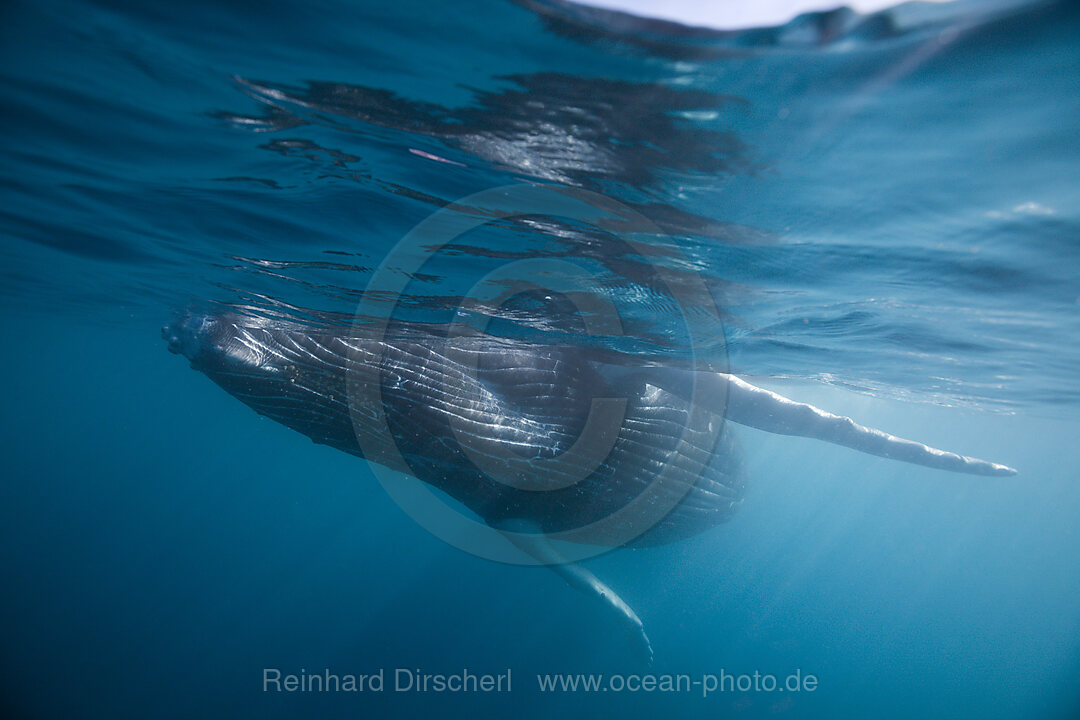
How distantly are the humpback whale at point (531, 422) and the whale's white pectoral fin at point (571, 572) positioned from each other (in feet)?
0.07

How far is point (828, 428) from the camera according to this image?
8.02 m

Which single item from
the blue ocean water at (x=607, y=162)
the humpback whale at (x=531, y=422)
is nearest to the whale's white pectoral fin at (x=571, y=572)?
the humpback whale at (x=531, y=422)

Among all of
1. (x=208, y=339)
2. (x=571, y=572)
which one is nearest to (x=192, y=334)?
(x=208, y=339)

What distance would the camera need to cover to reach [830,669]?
4509 cm

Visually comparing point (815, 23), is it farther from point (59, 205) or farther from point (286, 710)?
point (286, 710)

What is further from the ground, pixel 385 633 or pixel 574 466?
pixel 574 466

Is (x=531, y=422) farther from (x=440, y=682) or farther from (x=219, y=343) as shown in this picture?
(x=440, y=682)

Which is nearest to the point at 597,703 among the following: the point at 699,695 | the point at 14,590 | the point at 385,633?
the point at 699,695

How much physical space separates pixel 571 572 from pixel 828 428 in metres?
4.78

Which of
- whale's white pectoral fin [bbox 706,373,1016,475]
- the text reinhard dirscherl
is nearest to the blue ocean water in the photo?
whale's white pectoral fin [bbox 706,373,1016,475]

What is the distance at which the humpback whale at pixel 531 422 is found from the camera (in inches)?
239

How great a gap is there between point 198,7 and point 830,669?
59548 mm

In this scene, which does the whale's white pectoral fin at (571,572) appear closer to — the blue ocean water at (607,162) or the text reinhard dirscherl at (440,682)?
the blue ocean water at (607,162)

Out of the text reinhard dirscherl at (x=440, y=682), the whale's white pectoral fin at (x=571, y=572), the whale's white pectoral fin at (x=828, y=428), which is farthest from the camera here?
the text reinhard dirscherl at (x=440, y=682)
